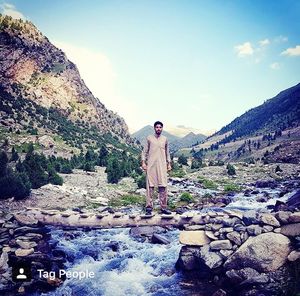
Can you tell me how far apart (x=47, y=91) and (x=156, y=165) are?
291 feet

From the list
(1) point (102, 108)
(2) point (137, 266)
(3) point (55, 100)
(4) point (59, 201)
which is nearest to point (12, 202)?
(4) point (59, 201)

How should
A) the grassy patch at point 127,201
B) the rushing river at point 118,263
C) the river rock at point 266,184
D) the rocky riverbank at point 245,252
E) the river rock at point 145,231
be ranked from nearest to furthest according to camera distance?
the rocky riverbank at point 245,252 < the rushing river at point 118,263 < the river rock at point 145,231 < the grassy patch at point 127,201 < the river rock at point 266,184

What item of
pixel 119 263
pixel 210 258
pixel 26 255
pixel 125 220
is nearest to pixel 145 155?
pixel 125 220

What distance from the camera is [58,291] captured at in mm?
7398

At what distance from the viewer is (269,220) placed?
826 centimetres

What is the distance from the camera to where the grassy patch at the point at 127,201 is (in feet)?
54.6

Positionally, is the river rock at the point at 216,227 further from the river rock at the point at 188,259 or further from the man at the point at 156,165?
the man at the point at 156,165

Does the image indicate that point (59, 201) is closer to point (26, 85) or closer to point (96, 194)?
point (96, 194)

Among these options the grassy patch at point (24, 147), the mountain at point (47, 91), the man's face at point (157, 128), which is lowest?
the man's face at point (157, 128)

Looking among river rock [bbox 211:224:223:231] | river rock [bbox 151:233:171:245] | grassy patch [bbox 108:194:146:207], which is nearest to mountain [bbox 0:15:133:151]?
grassy patch [bbox 108:194:146:207]

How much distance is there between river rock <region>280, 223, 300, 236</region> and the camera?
25.3ft

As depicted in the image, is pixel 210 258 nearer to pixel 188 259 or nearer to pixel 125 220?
pixel 188 259

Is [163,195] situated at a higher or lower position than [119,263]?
higher

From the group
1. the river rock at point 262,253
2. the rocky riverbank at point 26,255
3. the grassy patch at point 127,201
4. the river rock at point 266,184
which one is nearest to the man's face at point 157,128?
the river rock at point 262,253
